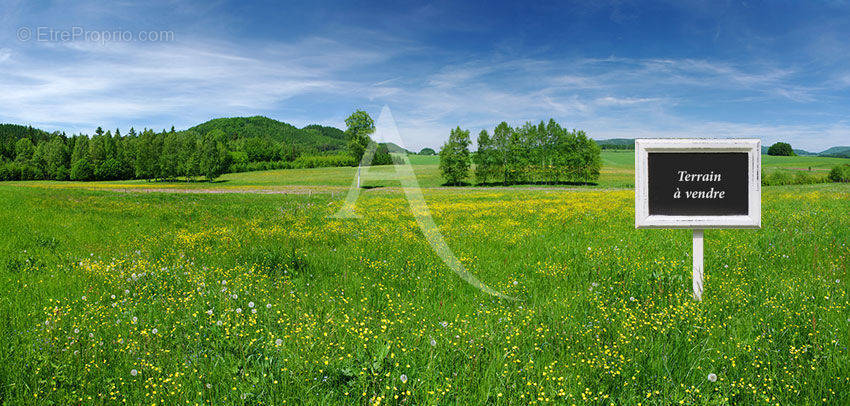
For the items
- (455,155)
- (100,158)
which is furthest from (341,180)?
(100,158)

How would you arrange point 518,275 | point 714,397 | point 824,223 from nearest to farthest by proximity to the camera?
point 714,397
point 518,275
point 824,223

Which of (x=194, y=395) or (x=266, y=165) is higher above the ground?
(x=266, y=165)

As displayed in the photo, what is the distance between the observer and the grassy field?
3541 mm

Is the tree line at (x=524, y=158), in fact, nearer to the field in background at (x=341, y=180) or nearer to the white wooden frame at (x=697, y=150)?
the field in background at (x=341, y=180)

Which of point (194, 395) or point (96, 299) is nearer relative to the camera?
point (194, 395)

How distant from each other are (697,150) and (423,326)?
432 centimetres

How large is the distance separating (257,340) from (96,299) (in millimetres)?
3368

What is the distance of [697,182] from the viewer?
18.1ft

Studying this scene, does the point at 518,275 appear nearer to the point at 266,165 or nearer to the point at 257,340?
the point at 257,340

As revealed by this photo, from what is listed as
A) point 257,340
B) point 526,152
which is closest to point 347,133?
point 526,152

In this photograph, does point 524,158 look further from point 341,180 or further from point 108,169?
point 108,169

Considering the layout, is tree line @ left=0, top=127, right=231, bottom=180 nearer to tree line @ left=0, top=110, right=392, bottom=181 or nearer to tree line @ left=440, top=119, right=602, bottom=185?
tree line @ left=0, top=110, right=392, bottom=181

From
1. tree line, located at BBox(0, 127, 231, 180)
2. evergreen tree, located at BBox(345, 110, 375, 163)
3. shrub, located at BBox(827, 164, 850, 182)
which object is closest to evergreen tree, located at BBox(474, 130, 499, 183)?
evergreen tree, located at BBox(345, 110, 375, 163)

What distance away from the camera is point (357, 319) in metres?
4.98
